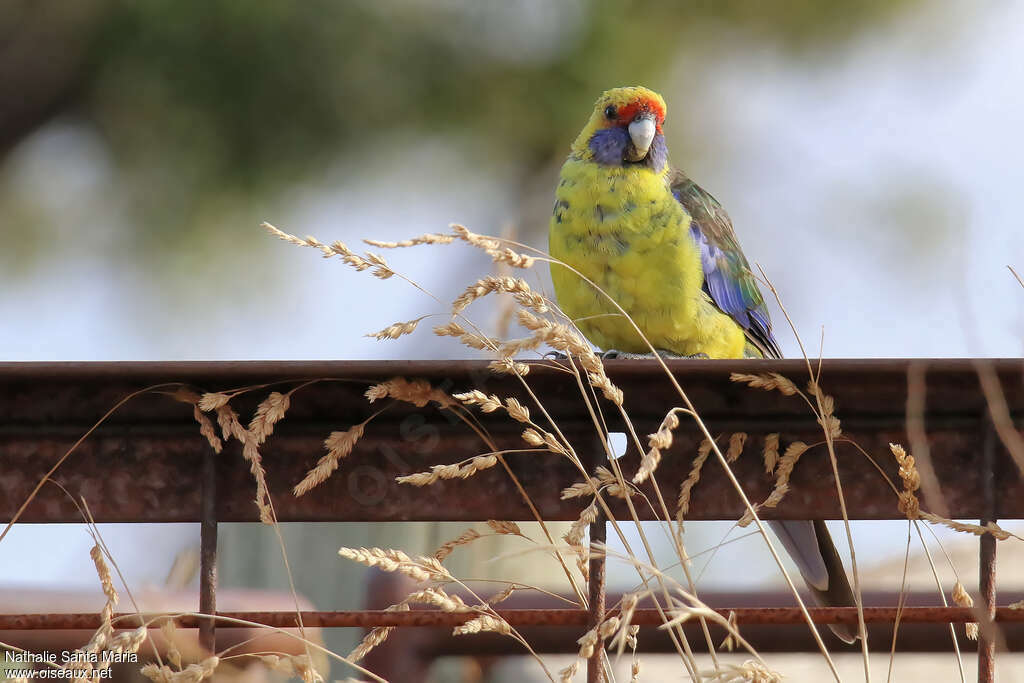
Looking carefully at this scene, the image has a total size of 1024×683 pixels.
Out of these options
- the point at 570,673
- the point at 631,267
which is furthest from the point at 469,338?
the point at 631,267

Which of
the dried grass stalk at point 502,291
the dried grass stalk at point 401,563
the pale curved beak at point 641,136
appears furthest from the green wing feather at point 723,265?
the dried grass stalk at point 401,563

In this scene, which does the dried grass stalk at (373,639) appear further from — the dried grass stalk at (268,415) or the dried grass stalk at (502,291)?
the dried grass stalk at (502,291)

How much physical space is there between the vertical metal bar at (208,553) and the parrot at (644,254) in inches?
47.1

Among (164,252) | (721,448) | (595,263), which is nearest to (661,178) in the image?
(595,263)

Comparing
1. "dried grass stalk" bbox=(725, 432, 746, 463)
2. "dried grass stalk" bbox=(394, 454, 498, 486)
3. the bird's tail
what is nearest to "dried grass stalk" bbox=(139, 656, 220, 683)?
"dried grass stalk" bbox=(394, 454, 498, 486)

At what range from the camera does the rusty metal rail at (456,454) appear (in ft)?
4.33

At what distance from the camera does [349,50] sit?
203 inches

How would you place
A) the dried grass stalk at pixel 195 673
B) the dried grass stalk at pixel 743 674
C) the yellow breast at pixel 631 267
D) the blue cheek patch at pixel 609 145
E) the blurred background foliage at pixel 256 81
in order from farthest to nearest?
the blurred background foliage at pixel 256 81, the blue cheek patch at pixel 609 145, the yellow breast at pixel 631 267, the dried grass stalk at pixel 195 673, the dried grass stalk at pixel 743 674

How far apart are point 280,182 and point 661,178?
2.95m

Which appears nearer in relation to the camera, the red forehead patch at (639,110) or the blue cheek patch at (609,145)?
the blue cheek patch at (609,145)

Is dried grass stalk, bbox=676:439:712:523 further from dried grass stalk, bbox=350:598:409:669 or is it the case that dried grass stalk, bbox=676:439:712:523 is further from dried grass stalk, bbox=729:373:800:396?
dried grass stalk, bbox=350:598:409:669

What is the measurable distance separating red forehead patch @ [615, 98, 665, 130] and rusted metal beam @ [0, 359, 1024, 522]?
1732 mm

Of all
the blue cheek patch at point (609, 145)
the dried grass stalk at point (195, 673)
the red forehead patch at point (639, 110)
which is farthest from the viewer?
the red forehead patch at point (639, 110)

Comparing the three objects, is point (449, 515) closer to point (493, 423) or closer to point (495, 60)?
point (493, 423)
